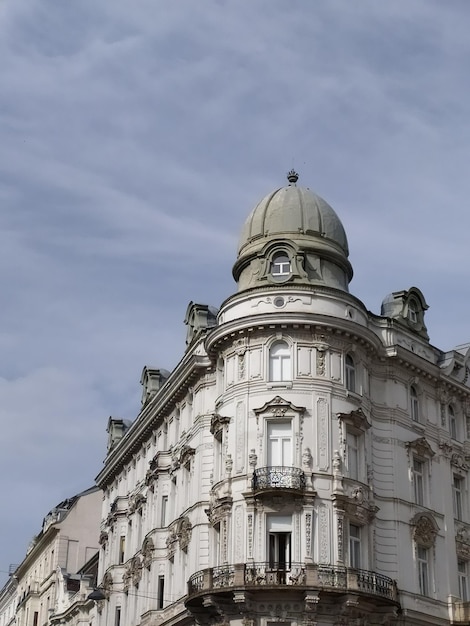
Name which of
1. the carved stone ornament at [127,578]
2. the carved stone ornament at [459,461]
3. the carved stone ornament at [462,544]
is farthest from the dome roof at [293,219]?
the carved stone ornament at [127,578]

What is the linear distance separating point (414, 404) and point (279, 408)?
8.97m

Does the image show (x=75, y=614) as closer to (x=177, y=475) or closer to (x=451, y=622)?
(x=177, y=475)

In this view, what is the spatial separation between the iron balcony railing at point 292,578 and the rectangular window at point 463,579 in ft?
24.8

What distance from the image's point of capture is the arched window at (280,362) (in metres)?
44.6

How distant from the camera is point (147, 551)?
51812 millimetres

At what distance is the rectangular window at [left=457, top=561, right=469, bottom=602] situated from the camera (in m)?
47.7

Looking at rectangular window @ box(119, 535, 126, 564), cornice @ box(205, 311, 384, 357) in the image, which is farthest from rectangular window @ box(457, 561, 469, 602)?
rectangular window @ box(119, 535, 126, 564)

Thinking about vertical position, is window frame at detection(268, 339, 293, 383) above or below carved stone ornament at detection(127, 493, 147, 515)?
above

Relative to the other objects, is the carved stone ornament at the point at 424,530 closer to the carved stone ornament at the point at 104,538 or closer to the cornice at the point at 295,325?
the cornice at the point at 295,325

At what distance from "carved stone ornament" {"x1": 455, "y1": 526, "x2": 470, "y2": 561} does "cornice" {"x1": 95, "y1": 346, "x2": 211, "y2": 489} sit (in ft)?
47.6

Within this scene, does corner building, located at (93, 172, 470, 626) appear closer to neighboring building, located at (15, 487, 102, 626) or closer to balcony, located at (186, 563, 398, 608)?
balcony, located at (186, 563, 398, 608)

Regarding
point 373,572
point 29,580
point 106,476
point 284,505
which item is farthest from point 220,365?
point 29,580

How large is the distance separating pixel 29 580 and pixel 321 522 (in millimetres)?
62496

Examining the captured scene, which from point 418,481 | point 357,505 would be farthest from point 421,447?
point 357,505
